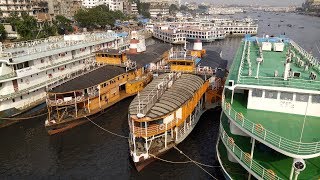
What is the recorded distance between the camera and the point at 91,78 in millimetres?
46125

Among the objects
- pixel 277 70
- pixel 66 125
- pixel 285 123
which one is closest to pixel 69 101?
pixel 66 125

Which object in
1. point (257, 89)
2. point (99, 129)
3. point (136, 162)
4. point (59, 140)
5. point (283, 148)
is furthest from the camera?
point (99, 129)

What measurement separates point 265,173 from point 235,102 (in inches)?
333

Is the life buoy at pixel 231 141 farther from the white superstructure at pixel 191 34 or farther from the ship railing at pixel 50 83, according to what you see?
the white superstructure at pixel 191 34

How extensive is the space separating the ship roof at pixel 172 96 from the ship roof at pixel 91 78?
10.8 metres

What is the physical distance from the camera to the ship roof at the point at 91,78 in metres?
41.8

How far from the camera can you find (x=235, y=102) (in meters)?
27.4

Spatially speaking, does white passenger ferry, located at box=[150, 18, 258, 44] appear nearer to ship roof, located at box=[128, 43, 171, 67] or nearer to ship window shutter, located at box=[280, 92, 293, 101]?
ship roof, located at box=[128, 43, 171, 67]

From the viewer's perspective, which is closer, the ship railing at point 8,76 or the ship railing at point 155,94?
the ship railing at point 155,94

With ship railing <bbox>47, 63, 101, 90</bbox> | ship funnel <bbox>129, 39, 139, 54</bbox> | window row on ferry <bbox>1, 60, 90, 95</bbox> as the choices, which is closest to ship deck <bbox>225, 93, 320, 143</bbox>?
ship railing <bbox>47, 63, 101, 90</bbox>

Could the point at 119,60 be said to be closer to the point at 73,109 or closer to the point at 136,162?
the point at 73,109

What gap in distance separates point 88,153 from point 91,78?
14.4 m

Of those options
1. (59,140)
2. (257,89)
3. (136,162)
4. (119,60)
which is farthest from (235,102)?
(119,60)

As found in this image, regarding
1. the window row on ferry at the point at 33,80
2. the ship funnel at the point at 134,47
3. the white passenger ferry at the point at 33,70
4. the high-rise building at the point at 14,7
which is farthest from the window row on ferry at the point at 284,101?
the high-rise building at the point at 14,7
